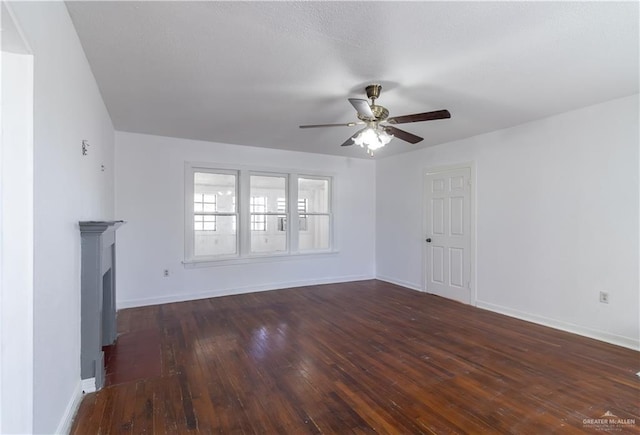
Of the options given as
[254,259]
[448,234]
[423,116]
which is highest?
[423,116]

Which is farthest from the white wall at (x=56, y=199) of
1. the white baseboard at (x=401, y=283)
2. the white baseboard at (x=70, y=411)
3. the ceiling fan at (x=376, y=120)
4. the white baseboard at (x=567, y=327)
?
the white baseboard at (x=401, y=283)

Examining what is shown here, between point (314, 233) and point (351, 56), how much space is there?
13.6 feet

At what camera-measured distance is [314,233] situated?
619 centimetres

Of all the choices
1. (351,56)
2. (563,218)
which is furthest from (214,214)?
(563,218)

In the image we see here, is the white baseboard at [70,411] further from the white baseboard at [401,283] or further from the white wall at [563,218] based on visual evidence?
the white baseboard at [401,283]

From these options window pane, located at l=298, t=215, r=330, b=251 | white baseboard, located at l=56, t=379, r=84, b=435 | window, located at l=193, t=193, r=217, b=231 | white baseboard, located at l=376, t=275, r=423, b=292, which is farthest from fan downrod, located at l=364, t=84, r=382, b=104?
white baseboard, located at l=376, t=275, r=423, b=292

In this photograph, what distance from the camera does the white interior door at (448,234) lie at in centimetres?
478

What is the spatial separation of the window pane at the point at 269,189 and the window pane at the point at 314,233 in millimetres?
604

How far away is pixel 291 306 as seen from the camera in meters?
4.56

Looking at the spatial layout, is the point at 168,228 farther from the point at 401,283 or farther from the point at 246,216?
the point at 401,283

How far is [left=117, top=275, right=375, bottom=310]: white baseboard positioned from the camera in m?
4.53

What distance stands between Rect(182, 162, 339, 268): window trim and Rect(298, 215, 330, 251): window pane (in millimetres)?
105

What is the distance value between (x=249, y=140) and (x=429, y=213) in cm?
314

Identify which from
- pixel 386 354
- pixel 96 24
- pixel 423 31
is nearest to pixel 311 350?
pixel 386 354
